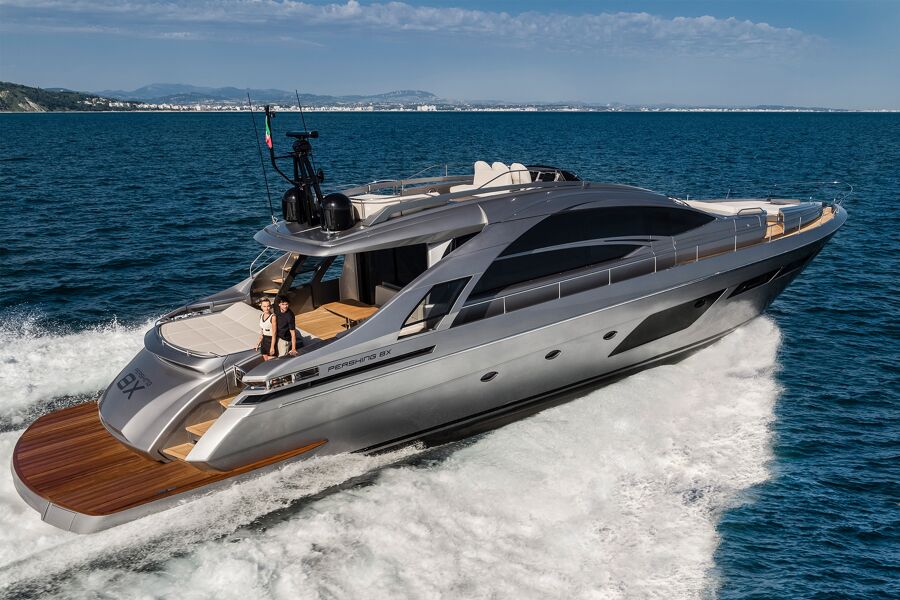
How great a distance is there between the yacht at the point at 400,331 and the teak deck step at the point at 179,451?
18 mm

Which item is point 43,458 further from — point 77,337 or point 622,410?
point 622,410

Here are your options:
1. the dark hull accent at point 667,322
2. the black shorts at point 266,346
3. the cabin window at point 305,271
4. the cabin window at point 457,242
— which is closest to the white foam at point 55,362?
the cabin window at point 305,271

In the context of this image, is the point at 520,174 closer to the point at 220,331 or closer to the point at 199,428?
the point at 220,331

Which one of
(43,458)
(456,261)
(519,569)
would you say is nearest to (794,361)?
(456,261)

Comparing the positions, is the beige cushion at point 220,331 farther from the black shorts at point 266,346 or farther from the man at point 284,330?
the man at point 284,330

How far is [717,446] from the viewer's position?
874 cm

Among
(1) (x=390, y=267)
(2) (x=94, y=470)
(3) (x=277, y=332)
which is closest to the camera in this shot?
(2) (x=94, y=470)

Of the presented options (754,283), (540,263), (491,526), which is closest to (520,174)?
(540,263)

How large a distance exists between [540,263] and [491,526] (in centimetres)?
345

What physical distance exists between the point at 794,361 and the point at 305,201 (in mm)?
8280

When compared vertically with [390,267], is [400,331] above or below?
below

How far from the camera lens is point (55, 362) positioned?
10531 millimetres

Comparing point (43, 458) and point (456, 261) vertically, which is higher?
point (456, 261)

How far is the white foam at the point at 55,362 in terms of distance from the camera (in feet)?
31.1
